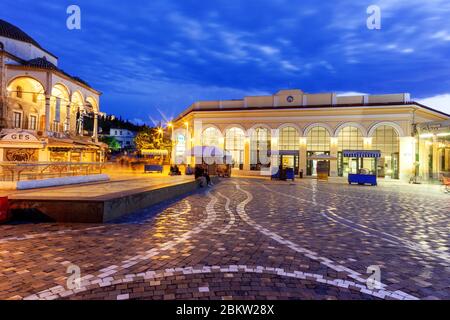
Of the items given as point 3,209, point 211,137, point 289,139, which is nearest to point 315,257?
point 3,209

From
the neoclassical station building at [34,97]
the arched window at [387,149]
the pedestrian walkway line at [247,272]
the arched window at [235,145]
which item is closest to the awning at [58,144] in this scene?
the neoclassical station building at [34,97]

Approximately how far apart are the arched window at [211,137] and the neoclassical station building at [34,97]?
13.9m

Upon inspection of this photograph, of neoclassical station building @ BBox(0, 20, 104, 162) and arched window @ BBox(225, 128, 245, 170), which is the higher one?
neoclassical station building @ BBox(0, 20, 104, 162)

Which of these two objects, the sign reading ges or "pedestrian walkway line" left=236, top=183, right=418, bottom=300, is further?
the sign reading ges

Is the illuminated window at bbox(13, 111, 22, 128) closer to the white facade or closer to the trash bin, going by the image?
the trash bin

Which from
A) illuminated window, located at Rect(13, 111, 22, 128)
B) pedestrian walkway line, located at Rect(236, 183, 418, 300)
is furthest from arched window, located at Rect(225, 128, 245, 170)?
pedestrian walkway line, located at Rect(236, 183, 418, 300)

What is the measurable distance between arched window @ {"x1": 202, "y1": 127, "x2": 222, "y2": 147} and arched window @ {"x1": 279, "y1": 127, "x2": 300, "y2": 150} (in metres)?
8.45

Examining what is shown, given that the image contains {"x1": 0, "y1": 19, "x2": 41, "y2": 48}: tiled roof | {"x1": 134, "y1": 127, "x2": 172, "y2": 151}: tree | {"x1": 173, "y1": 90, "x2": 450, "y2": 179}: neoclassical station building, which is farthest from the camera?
{"x1": 134, "y1": 127, "x2": 172, "y2": 151}: tree

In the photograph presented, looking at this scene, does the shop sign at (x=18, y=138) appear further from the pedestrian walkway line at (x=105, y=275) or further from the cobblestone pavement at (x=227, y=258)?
the pedestrian walkway line at (x=105, y=275)

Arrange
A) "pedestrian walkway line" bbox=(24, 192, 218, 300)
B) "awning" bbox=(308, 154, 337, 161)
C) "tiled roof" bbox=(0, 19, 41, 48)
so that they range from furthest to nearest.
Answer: "awning" bbox=(308, 154, 337, 161) < "tiled roof" bbox=(0, 19, 41, 48) < "pedestrian walkway line" bbox=(24, 192, 218, 300)

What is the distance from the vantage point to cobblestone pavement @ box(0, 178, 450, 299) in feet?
12.6

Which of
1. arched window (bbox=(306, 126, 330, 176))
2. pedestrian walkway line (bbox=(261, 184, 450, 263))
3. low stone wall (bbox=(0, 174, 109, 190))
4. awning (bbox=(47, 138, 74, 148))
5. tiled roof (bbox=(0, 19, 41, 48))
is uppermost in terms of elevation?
tiled roof (bbox=(0, 19, 41, 48))

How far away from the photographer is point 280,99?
3738cm
